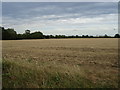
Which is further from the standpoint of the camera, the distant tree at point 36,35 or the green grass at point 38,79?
the distant tree at point 36,35

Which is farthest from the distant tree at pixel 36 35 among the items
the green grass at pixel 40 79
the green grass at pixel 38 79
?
the green grass at pixel 38 79

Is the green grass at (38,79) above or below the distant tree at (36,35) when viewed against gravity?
below

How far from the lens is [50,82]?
6.12 metres

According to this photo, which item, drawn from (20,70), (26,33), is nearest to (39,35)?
(26,33)

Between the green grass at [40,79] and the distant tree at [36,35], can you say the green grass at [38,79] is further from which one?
the distant tree at [36,35]

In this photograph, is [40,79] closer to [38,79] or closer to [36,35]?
[38,79]

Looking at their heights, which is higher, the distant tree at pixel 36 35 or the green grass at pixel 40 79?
the distant tree at pixel 36 35

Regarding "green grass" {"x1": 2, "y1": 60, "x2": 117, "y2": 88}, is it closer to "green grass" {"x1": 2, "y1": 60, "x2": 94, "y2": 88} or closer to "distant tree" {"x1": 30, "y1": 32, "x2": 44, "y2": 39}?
"green grass" {"x1": 2, "y1": 60, "x2": 94, "y2": 88}

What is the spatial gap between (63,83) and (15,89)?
1.55 m

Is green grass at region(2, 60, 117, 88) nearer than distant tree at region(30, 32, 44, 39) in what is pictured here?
Yes

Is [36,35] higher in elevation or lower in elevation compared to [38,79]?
higher

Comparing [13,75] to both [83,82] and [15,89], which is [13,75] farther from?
[83,82]

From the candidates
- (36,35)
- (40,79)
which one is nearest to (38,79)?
(40,79)

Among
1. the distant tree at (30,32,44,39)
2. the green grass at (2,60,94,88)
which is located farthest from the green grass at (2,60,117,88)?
the distant tree at (30,32,44,39)
